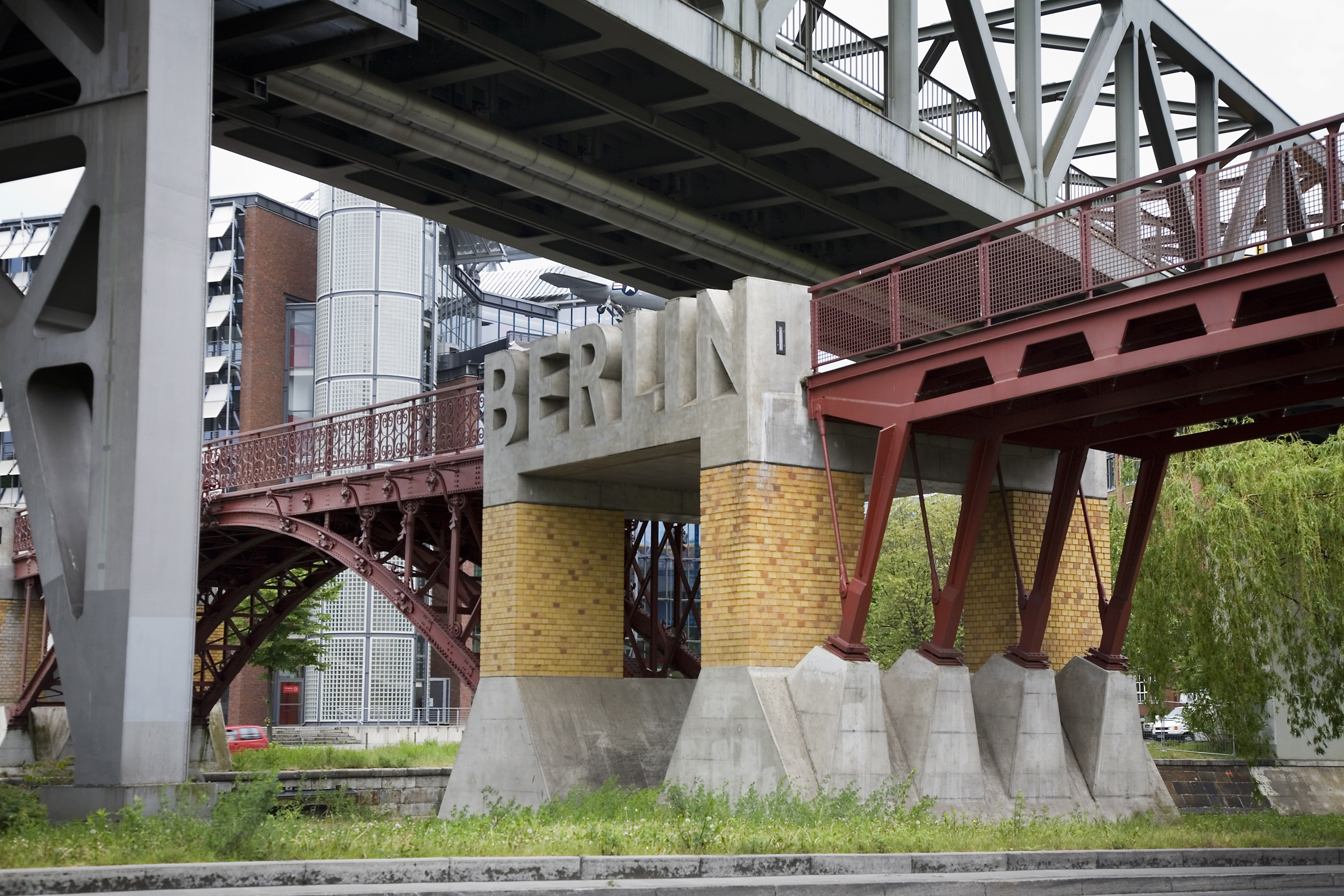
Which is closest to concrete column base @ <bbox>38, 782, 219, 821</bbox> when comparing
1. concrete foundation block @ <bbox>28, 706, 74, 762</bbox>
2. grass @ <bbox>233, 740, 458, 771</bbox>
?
grass @ <bbox>233, 740, 458, 771</bbox>

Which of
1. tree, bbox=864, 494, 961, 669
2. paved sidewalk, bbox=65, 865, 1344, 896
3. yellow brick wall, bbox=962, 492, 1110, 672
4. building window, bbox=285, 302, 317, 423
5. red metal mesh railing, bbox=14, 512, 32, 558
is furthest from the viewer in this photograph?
building window, bbox=285, 302, 317, 423

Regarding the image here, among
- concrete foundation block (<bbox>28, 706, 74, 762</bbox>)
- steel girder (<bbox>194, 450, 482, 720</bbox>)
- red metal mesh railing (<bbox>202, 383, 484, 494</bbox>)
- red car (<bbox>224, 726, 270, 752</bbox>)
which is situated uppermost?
red metal mesh railing (<bbox>202, 383, 484, 494</bbox>)

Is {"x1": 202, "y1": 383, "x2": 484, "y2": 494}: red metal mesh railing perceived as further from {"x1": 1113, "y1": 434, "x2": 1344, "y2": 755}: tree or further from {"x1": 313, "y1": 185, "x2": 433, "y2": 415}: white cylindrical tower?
{"x1": 313, "y1": 185, "x2": 433, "y2": 415}: white cylindrical tower

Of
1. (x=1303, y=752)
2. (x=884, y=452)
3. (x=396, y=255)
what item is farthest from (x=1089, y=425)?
(x=396, y=255)

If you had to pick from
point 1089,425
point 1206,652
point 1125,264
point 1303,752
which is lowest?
point 1303,752

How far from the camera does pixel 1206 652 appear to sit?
25281 mm

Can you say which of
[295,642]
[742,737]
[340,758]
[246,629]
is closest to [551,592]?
[742,737]

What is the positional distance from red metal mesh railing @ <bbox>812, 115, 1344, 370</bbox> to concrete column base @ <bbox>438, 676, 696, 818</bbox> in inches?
254

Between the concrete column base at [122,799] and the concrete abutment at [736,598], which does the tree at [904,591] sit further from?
the concrete column base at [122,799]

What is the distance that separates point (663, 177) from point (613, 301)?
2266 inches

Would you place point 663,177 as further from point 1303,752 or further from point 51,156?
point 1303,752

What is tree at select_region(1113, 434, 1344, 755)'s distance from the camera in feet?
80.5

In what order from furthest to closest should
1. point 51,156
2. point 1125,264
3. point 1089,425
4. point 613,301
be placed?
1. point 613,301
2. point 1089,425
3. point 1125,264
4. point 51,156

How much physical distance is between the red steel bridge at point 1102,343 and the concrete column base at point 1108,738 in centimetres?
52
